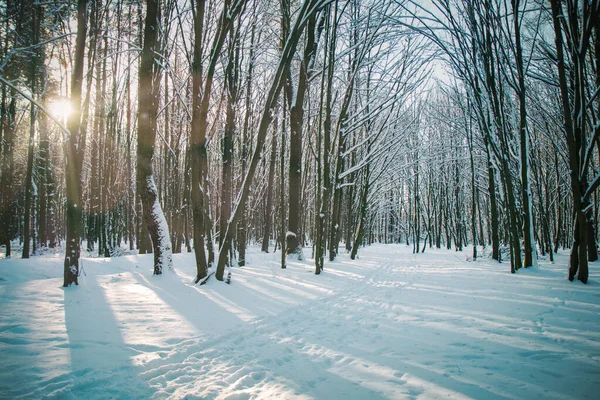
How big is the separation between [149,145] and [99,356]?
4.78 metres

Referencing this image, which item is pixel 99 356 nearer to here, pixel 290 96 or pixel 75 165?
pixel 75 165

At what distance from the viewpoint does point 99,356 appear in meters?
2.29

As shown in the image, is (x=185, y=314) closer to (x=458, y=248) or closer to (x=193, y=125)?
(x=193, y=125)

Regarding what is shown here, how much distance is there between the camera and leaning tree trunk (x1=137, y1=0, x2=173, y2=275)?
18.3 feet

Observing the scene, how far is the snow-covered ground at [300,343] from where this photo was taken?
1.89 meters

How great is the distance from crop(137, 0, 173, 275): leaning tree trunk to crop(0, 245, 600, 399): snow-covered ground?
1.49 meters

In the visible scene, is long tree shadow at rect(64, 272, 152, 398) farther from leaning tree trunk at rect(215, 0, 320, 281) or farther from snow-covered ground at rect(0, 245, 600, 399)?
leaning tree trunk at rect(215, 0, 320, 281)

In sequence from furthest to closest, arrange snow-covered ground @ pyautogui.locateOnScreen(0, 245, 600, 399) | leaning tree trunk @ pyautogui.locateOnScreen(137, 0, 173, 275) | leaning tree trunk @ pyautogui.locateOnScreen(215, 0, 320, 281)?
leaning tree trunk @ pyautogui.locateOnScreen(137, 0, 173, 275) < leaning tree trunk @ pyautogui.locateOnScreen(215, 0, 320, 281) < snow-covered ground @ pyautogui.locateOnScreen(0, 245, 600, 399)

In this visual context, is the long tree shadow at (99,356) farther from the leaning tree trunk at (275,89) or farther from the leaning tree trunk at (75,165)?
the leaning tree trunk at (275,89)

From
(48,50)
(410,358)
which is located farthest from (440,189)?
(48,50)

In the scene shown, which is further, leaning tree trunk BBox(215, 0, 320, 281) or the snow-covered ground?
leaning tree trunk BBox(215, 0, 320, 281)

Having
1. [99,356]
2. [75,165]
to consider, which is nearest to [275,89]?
[75,165]

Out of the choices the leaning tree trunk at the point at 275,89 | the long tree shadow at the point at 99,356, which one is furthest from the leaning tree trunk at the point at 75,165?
the leaning tree trunk at the point at 275,89

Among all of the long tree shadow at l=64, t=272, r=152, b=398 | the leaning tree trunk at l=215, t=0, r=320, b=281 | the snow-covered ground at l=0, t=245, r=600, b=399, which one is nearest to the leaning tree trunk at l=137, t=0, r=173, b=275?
the snow-covered ground at l=0, t=245, r=600, b=399
